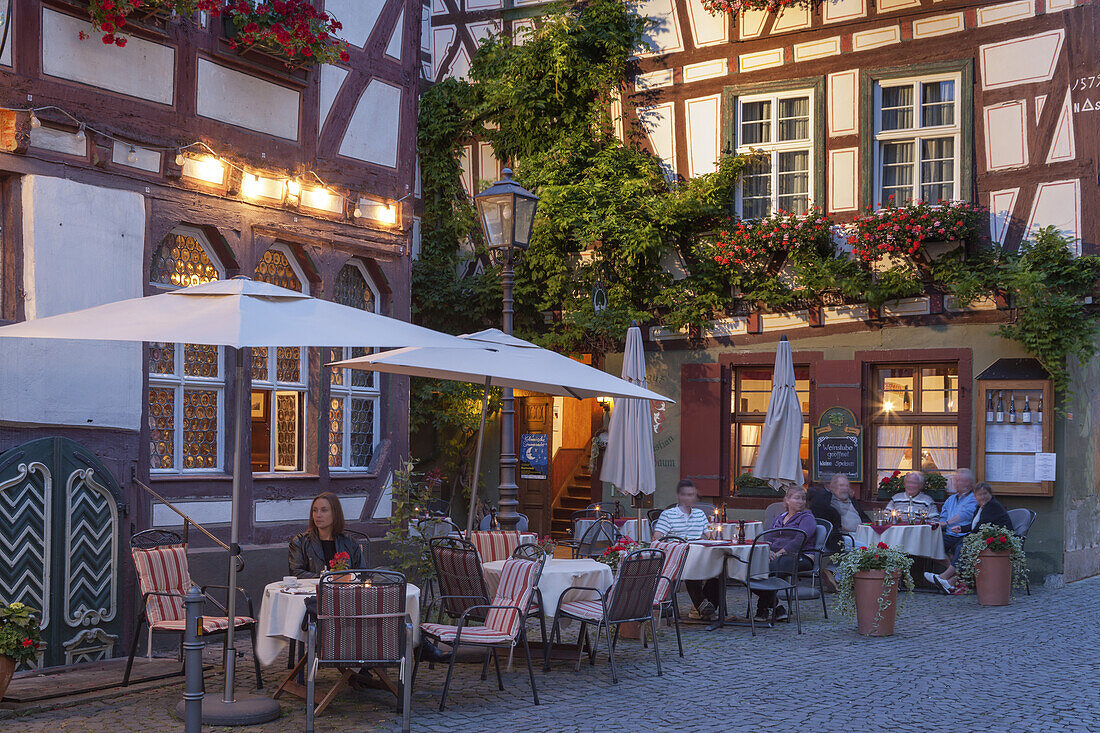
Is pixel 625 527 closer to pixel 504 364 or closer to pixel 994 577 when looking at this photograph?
pixel 994 577

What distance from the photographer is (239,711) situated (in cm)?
624

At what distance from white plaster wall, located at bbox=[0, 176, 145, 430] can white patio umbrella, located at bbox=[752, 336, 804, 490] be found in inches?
279

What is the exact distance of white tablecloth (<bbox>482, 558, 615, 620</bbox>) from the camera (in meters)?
7.88

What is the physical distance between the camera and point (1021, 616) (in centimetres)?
1070

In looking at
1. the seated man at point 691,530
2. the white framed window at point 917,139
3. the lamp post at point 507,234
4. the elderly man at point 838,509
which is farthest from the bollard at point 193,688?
the white framed window at point 917,139

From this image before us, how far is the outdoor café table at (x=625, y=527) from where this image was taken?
459 inches

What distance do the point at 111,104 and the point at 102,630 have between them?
12.1 ft

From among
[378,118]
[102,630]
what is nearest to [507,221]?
[378,118]

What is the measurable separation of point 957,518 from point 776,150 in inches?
200

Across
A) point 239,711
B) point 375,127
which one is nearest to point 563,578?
point 239,711

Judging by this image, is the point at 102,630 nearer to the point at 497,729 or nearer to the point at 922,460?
the point at 497,729

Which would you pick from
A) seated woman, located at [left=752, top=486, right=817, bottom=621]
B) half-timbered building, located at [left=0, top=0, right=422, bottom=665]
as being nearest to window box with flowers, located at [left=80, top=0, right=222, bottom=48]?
half-timbered building, located at [left=0, top=0, right=422, bottom=665]

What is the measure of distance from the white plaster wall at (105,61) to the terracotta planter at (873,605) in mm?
6686

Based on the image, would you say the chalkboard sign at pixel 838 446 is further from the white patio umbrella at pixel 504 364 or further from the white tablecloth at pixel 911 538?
the white patio umbrella at pixel 504 364
